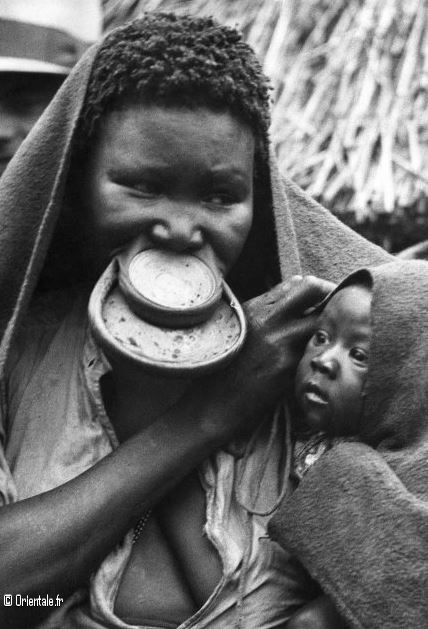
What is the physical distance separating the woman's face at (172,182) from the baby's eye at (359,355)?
313mm

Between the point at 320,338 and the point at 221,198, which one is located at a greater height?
the point at 221,198

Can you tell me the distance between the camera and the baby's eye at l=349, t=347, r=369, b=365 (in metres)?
2.22

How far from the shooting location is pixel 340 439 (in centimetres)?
226

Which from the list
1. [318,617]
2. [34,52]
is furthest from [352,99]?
[318,617]

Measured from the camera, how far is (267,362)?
7.75 feet

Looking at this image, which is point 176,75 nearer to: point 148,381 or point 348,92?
point 148,381

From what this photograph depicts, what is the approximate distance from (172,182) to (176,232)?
0.09 meters

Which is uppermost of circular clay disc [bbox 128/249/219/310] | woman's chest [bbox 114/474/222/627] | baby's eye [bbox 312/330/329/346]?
circular clay disc [bbox 128/249/219/310]

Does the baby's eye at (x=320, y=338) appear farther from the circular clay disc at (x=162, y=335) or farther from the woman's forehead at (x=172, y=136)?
the woman's forehead at (x=172, y=136)

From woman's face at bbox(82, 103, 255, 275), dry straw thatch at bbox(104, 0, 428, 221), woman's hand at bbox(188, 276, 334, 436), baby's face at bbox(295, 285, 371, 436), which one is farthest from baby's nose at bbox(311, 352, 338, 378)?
dry straw thatch at bbox(104, 0, 428, 221)

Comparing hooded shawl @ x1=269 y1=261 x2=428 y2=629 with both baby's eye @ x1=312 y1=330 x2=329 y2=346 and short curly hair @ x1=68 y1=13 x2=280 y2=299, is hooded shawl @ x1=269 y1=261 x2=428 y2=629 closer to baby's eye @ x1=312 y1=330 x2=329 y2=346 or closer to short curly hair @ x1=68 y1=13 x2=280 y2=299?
baby's eye @ x1=312 y1=330 x2=329 y2=346

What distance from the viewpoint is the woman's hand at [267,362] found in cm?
236

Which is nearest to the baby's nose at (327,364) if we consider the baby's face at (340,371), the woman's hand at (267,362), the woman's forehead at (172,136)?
the baby's face at (340,371)

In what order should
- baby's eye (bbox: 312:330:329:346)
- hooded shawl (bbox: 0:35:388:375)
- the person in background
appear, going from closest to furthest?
baby's eye (bbox: 312:330:329:346), hooded shawl (bbox: 0:35:388:375), the person in background
